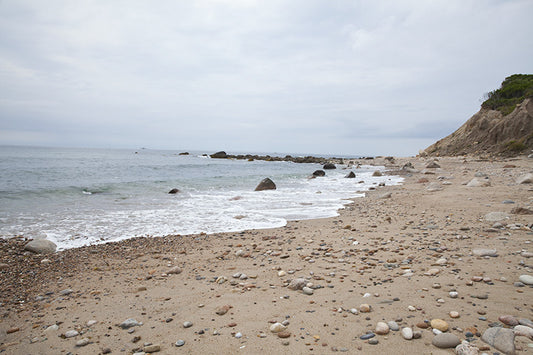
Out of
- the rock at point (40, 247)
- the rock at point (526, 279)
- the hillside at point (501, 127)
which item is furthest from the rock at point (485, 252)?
the hillside at point (501, 127)

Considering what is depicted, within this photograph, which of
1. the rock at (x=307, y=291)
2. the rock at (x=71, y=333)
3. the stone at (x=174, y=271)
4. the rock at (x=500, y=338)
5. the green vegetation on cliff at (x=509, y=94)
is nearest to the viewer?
the rock at (x=500, y=338)

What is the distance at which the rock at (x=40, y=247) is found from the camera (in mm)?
6035

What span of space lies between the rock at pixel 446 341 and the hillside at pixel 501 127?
107 ft

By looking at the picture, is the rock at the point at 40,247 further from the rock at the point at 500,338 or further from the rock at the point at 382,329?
the rock at the point at 500,338

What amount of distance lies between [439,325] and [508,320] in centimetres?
63

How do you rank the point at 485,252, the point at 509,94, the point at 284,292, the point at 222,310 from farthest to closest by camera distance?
the point at 509,94
the point at 485,252
the point at 284,292
the point at 222,310

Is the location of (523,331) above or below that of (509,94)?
below

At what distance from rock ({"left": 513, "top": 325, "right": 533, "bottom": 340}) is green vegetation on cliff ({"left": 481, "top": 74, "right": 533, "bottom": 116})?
139 feet

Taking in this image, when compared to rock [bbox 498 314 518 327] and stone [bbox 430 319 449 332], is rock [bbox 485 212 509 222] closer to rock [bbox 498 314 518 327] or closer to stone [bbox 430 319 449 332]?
rock [bbox 498 314 518 327]

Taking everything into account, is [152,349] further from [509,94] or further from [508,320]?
[509,94]

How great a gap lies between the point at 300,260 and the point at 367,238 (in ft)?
6.19

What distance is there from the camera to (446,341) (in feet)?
7.66

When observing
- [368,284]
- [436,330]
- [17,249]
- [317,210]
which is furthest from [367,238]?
[17,249]

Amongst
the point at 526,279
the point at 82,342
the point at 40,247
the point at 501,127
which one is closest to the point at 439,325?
the point at 526,279
